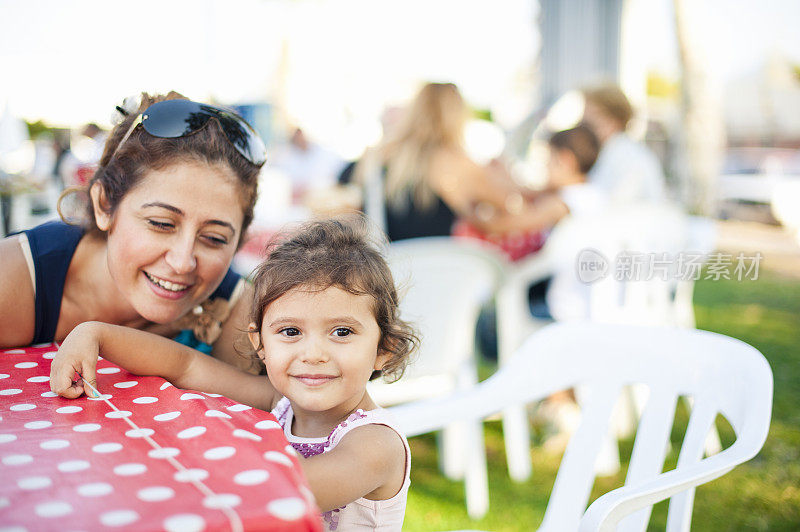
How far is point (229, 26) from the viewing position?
582 inches

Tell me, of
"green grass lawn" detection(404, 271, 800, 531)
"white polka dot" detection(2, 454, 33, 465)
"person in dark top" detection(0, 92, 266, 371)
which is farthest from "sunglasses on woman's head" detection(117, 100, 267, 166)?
"green grass lawn" detection(404, 271, 800, 531)

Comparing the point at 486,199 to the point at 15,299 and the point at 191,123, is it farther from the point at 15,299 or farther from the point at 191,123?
the point at 15,299

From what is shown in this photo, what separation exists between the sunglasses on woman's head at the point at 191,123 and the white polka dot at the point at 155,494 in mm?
874

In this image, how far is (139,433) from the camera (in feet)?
2.86

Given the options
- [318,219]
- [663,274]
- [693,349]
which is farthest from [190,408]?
[663,274]

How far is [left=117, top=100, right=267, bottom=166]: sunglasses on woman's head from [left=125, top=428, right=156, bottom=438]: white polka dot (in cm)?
71

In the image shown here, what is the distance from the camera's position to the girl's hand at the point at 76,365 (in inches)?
40.8

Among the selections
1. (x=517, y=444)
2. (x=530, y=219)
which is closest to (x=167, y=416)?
(x=517, y=444)

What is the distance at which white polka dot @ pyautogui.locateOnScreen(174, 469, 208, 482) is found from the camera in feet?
2.37

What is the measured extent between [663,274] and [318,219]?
2.64m

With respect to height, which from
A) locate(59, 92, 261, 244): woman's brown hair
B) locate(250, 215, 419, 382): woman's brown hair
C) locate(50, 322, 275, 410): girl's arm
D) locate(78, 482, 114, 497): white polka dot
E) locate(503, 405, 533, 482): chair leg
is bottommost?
locate(503, 405, 533, 482): chair leg

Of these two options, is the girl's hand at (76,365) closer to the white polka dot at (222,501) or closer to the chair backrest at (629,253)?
the white polka dot at (222,501)

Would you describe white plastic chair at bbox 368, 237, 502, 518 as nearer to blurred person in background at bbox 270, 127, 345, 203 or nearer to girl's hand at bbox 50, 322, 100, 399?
girl's hand at bbox 50, 322, 100, 399

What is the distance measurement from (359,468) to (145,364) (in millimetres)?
483
